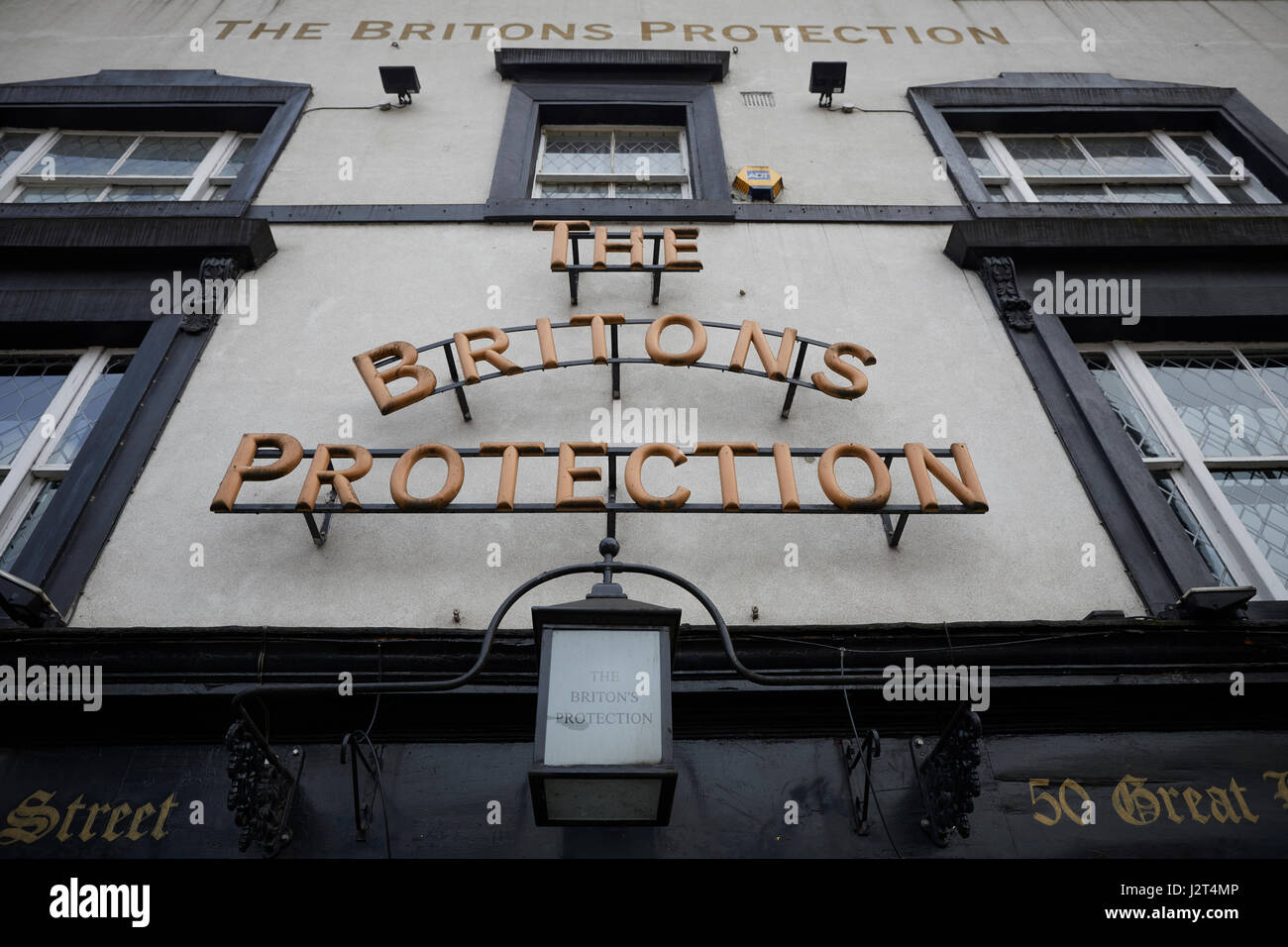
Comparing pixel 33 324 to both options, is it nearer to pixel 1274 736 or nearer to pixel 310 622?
pixel 310 622

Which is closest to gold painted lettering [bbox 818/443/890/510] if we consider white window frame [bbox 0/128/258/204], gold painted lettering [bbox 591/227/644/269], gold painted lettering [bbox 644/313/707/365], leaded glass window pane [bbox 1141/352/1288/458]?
gold painted lettering [bbox 644/313/707/365]

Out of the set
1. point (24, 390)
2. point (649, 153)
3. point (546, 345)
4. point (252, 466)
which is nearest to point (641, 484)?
point (546, 345)

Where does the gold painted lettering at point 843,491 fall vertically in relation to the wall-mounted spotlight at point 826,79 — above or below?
below

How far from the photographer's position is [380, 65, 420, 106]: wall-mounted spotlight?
9695 millimetres

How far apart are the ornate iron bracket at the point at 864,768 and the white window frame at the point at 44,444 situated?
563 centimetres

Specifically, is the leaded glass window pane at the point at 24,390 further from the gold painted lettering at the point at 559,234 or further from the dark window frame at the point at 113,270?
the gold painted lettering at the point at 559,234

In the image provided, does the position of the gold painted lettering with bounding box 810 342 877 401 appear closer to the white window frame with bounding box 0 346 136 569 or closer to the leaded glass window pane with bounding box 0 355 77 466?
the white window frame with bounding box 0 346 136 569

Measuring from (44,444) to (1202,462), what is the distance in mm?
8760

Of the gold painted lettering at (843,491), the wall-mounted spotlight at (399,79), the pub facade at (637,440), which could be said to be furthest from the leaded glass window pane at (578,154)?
the gold painted lettering at (843,491)

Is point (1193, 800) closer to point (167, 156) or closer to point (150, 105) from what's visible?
point (167, 156)

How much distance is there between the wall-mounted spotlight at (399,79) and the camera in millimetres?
9695

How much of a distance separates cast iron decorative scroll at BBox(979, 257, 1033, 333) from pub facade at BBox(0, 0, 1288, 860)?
59 millimetres

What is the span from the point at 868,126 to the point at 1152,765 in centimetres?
774

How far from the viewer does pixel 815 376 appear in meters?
6.48
